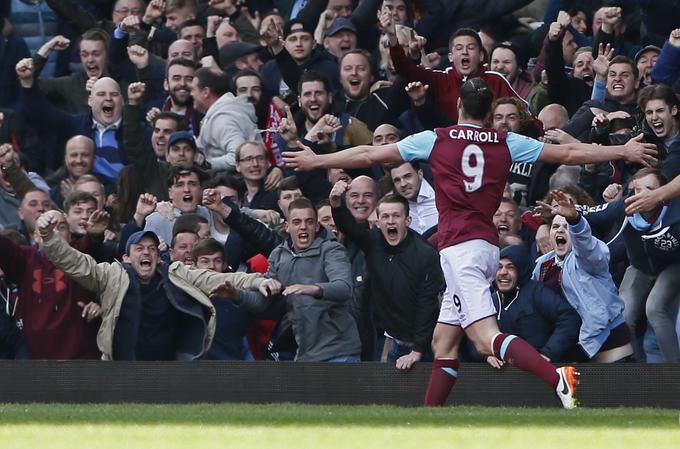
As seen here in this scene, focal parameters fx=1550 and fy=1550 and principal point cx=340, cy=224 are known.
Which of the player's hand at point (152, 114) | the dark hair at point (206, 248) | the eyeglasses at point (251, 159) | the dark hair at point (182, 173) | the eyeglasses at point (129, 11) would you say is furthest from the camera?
the eyeglasses at point (129, 11)

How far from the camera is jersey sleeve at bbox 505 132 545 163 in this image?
10508mm

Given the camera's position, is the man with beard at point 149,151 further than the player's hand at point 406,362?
Yes

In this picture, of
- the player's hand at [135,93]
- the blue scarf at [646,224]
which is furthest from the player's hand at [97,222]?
the blue scarf at [646,224]

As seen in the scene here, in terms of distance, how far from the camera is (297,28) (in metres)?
17.0

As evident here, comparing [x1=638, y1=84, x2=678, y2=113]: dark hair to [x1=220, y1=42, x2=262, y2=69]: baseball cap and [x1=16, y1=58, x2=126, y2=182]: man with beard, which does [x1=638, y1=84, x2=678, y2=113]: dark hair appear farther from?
[x1=220, y1=42, x2=262, y2=69]: baseball cap

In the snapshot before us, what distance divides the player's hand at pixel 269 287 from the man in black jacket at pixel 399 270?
2.24 ft

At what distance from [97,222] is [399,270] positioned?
2.60m

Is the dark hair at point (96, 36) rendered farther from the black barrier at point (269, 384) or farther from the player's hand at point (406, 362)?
the player's hand at point (406, 362)

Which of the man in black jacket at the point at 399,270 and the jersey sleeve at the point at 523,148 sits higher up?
the jersey sleeve at the point at 523,148

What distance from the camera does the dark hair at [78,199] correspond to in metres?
13.7

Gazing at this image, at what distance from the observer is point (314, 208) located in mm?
12742

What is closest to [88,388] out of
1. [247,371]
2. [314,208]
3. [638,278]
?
[247,371]

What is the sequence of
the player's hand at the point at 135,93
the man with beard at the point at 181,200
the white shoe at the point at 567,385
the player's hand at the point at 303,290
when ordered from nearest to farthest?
1. the white shoe at the point at 567,385
2. the player's hand at the point at 303,290
3. the man with beard at the point at 181,200
4. the player's hand at the point at 135,93

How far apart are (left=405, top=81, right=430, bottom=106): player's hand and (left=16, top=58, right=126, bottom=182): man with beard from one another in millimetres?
3238
